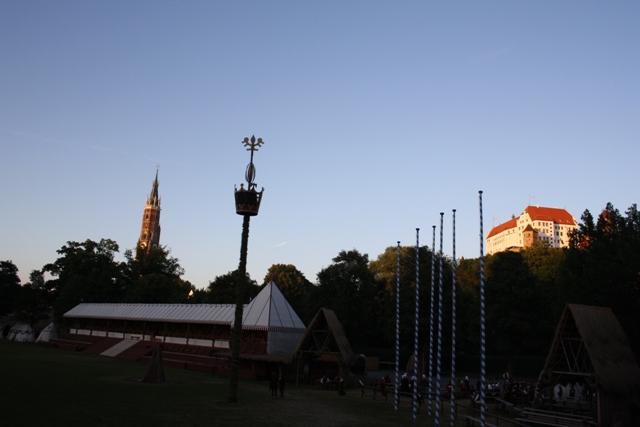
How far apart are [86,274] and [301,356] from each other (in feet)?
171

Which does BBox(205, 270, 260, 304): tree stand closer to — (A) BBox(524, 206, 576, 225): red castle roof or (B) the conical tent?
(B) the conical tent

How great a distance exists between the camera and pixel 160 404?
21.8 metres

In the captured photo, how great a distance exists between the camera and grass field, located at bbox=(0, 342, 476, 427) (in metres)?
17.9

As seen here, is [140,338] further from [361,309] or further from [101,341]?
[361,309]

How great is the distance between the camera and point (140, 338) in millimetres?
54312

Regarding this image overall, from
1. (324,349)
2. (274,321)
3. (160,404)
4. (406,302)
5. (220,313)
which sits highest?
(406,302)

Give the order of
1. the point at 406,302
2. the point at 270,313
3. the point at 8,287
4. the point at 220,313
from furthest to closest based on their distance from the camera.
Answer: the point at 8,287 < the point at 406,302 < the point at 220,313 < the point at 270,313

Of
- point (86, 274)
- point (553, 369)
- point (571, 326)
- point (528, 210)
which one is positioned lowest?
point (553, 369)

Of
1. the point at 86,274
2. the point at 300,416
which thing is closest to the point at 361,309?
the point at 300,416

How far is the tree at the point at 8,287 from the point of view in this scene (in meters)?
83.9

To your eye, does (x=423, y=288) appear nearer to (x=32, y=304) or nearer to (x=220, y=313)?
(x=220, y=313)

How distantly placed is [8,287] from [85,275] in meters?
19.5

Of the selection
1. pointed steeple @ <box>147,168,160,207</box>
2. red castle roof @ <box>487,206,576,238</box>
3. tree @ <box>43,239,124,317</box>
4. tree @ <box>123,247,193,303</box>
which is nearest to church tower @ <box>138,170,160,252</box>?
pointed steeple @ <box>147,168,160,207</box>

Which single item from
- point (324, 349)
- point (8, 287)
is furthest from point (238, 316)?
point (8, 287)
